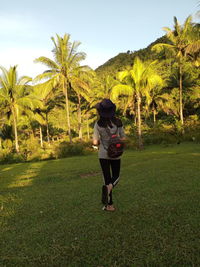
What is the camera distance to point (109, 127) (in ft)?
12.7

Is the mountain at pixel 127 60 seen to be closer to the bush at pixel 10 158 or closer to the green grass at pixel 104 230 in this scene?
the bush at pixel 10 158

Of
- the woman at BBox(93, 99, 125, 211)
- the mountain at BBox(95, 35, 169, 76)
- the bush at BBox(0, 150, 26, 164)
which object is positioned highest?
the mountain at BBox(95, 35, 169, 76)

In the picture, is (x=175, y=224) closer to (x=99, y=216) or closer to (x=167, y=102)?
(x=99, y=216)

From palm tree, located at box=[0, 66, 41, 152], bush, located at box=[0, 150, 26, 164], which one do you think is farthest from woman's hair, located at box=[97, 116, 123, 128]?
palm tree, located at box=[0, 66, 41, 152]

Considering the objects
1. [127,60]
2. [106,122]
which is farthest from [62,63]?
[127,60]

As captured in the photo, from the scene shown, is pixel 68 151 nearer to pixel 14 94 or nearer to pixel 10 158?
pixel 10 158

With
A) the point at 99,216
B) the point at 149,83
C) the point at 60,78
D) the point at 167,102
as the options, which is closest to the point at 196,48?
the point at 149,83

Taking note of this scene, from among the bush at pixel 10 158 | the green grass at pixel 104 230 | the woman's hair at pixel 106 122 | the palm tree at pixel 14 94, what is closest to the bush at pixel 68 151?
the bush at pixel 10 158

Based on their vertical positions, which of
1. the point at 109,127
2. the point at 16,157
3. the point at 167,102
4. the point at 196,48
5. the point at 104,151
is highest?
the point at 196,48

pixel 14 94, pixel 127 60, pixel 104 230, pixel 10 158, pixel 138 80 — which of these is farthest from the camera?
pixel 127 60

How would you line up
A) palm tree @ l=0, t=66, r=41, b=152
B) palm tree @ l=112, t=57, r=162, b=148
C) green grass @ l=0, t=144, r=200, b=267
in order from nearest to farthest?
green grass @ l=0, t=144, r=200, b=267 → palm tree @ l=112, t=57, r=162, b=148 → palm tree @ l=0, t=66, r=41, b=152

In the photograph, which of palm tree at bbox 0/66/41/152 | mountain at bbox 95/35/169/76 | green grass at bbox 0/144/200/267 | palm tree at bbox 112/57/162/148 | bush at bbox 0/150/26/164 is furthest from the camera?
mountain at bbox 95/35/169/76

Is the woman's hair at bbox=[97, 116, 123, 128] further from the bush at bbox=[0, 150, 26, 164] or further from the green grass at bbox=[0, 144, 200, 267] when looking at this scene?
the bush at bbox=[0, 150, 26, 164]

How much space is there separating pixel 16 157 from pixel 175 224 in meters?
17.3
